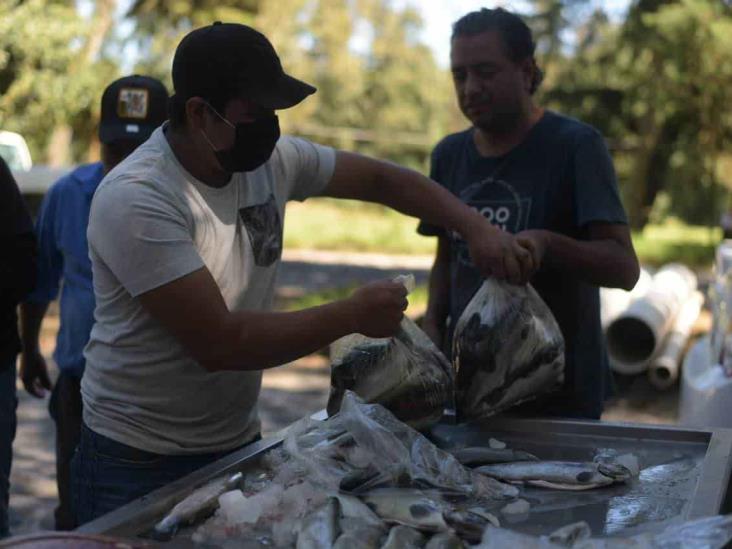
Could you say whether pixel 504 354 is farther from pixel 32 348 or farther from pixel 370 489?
pixel 32 348

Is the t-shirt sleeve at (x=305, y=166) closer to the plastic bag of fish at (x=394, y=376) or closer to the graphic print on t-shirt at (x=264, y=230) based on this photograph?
the graphic print on t-shirt at (x=264, y=230)

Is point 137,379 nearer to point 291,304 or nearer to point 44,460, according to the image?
point 44,460

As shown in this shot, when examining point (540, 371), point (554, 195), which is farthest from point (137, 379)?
point (554, 195)

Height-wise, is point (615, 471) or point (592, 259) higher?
point (592, 259)

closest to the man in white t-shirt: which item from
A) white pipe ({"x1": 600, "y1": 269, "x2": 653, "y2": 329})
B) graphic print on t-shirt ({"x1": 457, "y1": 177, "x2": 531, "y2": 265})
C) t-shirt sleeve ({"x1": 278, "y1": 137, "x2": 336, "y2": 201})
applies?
t-shirt sleeve ({"x1": 278, "y1": 137, "x2": 336, "y2": 201})

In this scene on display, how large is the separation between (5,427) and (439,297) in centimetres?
165

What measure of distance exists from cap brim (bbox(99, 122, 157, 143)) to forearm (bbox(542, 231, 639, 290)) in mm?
1813

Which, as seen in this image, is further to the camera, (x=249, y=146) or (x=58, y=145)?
(x=58, y=145)

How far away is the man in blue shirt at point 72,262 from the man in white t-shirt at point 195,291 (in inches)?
55.3

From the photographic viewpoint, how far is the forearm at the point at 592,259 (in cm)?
318

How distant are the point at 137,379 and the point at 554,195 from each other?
1.49m

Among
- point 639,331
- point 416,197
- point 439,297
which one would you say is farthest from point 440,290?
point 639,331

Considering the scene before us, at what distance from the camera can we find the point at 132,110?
168 inches

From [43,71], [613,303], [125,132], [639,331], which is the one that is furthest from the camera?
[43,71]
